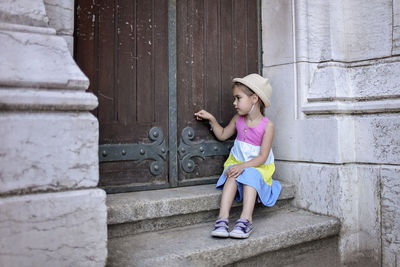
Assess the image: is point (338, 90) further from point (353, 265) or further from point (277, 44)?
point (353, 265)

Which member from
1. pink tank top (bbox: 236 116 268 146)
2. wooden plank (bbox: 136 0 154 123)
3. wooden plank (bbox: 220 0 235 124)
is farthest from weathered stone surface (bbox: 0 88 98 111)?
wooden plank (bbox: 220 0 235 124)

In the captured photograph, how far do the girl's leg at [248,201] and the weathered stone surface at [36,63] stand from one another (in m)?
1.20

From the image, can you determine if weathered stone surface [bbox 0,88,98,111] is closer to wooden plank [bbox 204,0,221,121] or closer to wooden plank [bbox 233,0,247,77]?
wooden plank [bbox 204,0,221,121]

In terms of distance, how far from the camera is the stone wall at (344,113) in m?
2.53

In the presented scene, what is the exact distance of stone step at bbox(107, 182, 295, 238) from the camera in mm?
2125

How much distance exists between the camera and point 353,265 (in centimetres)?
268

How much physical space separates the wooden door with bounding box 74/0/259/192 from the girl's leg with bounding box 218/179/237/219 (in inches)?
17.6

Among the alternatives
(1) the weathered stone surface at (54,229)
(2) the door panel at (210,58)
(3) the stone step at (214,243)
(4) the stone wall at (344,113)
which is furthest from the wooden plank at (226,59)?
(1) the weathered stone surface at (54,229)

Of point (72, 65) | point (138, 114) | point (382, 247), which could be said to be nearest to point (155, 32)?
point (138, 114)

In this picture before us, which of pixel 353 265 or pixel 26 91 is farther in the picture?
pixel 353 265

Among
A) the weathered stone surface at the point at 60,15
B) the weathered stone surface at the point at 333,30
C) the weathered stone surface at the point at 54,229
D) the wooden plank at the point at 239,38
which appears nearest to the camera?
the weathered stone surface at the point at 54,229

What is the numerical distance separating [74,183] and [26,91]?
0.42 meters

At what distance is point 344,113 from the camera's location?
268cm

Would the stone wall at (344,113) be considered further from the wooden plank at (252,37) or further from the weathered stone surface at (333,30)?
the wooden plank at (252,37)
